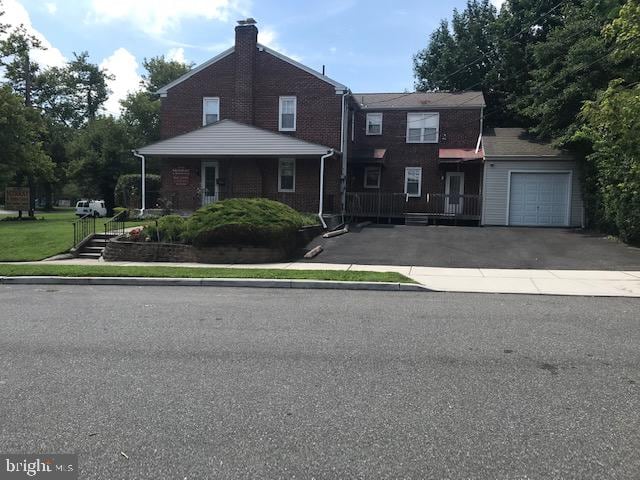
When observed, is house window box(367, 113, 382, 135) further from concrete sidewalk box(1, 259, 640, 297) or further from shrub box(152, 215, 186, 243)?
concrete sidewalk box(1, 259, 640, 297)

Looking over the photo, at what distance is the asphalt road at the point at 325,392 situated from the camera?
3344mm

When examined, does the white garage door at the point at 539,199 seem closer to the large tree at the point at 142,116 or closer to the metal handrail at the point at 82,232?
the metal handrail at the point at 82,232

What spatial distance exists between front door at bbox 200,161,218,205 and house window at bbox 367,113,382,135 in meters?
8.51

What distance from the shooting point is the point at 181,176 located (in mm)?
23734

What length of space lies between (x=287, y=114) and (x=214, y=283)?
14.5 metres

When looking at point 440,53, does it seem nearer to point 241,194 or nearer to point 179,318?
point 241,194

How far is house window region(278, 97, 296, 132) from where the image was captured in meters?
23.7

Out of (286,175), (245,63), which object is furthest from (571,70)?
(245,63)

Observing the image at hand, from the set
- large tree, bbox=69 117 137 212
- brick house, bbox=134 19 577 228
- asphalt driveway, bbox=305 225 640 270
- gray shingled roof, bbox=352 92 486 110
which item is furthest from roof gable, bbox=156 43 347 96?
large tree, bbox=69 117 137 212

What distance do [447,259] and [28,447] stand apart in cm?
1245

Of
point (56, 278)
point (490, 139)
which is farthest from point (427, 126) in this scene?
point (56, 278)

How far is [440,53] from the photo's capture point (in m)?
37.4

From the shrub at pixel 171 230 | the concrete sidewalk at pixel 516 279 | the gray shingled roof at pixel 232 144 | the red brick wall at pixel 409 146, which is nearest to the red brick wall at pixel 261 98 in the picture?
the gray shingled roof at pixel 232 144

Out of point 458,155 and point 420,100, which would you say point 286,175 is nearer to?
point 458,155
